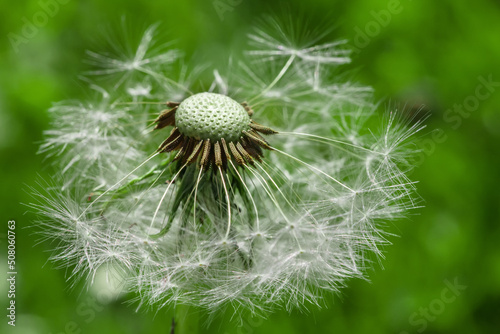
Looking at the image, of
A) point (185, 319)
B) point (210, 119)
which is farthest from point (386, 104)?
point (185, 319)

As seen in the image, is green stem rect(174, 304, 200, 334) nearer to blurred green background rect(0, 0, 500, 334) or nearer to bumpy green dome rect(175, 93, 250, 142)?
bumpy green dome rect(175, 93, 250, 142)

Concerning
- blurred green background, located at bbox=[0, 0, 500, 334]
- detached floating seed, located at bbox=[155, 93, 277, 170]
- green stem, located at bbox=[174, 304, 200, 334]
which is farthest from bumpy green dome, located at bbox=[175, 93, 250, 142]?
blurred green background, located at bbox=[0, 0, 500, 334]

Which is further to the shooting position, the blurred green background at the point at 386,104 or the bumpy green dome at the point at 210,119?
the blurred green background at the point at 386,104

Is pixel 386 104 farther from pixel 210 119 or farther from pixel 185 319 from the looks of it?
pixel 185 319

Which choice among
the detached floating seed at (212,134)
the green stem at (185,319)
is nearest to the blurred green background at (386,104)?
the green stem at (185,319)

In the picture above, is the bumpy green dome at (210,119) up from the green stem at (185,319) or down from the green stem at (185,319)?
up

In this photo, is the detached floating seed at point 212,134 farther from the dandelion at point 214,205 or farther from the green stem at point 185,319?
the green stem at point 185,319

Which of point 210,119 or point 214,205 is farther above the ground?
point 210,119

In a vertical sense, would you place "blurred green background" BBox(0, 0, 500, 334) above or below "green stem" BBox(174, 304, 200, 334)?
above
